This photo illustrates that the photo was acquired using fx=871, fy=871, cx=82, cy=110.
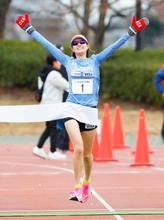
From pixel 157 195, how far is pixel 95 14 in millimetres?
21774

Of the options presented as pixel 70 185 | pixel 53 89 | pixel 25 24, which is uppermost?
pixel 25 24

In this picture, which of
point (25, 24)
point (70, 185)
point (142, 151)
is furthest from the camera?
point (142, 151)

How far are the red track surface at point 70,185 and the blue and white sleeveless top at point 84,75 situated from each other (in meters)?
1.32

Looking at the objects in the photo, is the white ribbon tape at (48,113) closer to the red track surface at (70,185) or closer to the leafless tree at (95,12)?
the red track surface at (70,185)

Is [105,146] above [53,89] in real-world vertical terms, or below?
below

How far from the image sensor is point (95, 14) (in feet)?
108

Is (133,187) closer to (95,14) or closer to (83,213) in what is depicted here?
(83,213)

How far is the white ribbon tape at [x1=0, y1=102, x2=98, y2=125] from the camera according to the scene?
405 inches

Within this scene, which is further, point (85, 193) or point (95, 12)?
point (95, 12)

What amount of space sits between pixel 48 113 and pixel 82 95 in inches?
20.4

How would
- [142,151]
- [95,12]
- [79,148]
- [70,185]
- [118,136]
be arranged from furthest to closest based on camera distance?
[95,12], [118,136], [142,151], [70,185], [79,148]

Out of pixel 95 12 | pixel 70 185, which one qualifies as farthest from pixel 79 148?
pixel 95 12

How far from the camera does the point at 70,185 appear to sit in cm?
1301

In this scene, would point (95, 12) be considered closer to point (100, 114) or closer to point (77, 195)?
point (100, 114)
